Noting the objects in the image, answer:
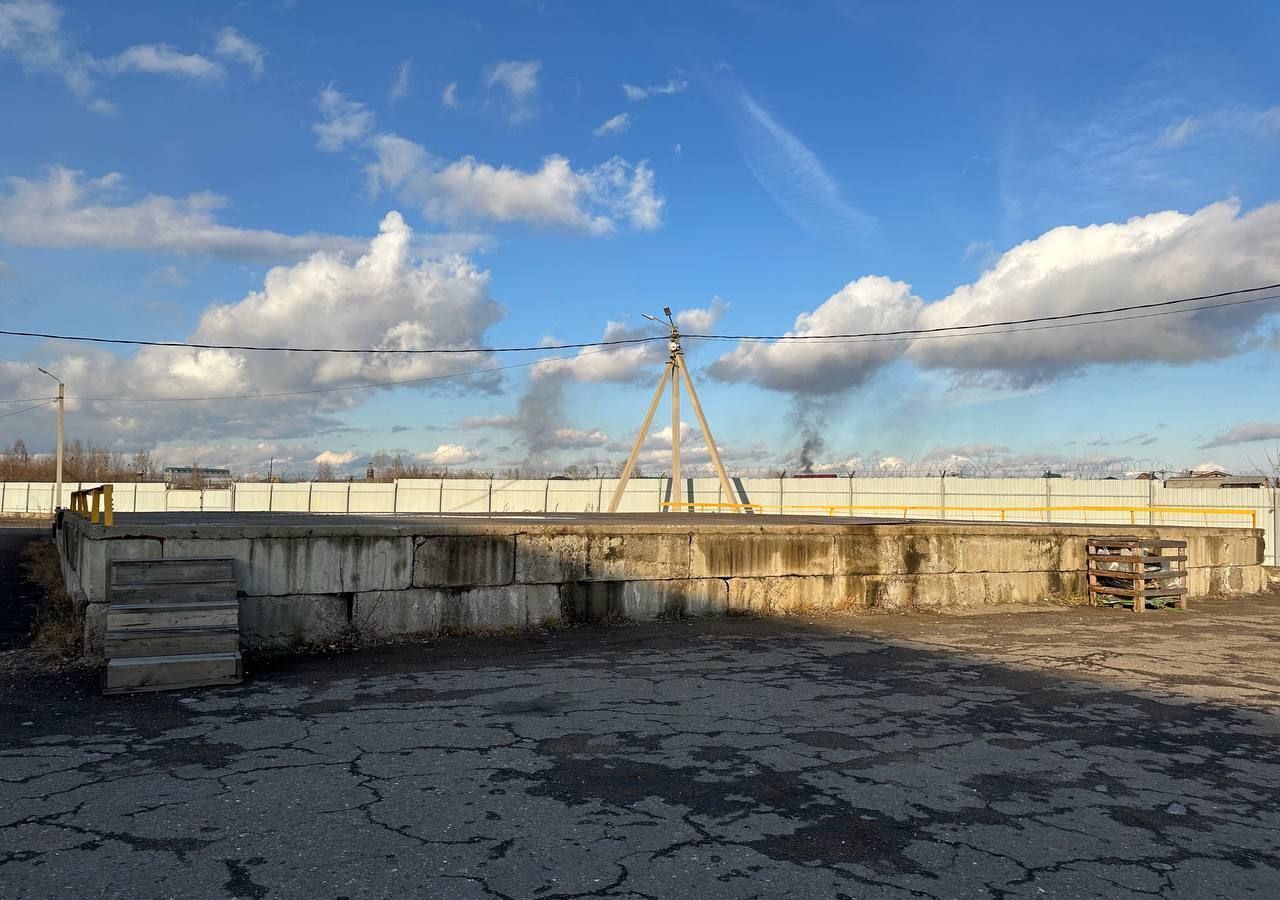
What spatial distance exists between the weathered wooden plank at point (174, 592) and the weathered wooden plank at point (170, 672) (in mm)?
790

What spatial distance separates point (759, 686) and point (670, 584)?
3885mm

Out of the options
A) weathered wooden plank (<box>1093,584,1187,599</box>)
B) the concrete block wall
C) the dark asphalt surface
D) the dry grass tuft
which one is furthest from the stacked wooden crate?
the concrete block wall

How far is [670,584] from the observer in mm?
11680

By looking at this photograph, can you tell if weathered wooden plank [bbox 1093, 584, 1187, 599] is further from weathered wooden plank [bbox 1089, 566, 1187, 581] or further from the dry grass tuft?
the dry grass tuft

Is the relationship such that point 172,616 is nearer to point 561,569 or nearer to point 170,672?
point 170,672

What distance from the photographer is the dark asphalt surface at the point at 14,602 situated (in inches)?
408

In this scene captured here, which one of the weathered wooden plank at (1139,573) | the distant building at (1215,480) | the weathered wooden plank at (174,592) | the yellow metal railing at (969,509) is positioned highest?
the distant building at (1215,480)

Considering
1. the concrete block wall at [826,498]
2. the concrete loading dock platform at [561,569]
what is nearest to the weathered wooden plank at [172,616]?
the concrete loading dock platform at [561,569]

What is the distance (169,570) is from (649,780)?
18.8 ft

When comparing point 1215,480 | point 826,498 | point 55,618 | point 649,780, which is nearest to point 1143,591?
point 649,780

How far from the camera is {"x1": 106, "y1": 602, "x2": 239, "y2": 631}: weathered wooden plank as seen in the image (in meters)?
7.67

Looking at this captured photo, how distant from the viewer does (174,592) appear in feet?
27.3

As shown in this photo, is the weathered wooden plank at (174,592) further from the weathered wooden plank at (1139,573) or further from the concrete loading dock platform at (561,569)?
the weathered wooden plank at (1139,573)

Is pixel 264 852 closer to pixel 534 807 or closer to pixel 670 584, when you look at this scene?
pixel 534 807
